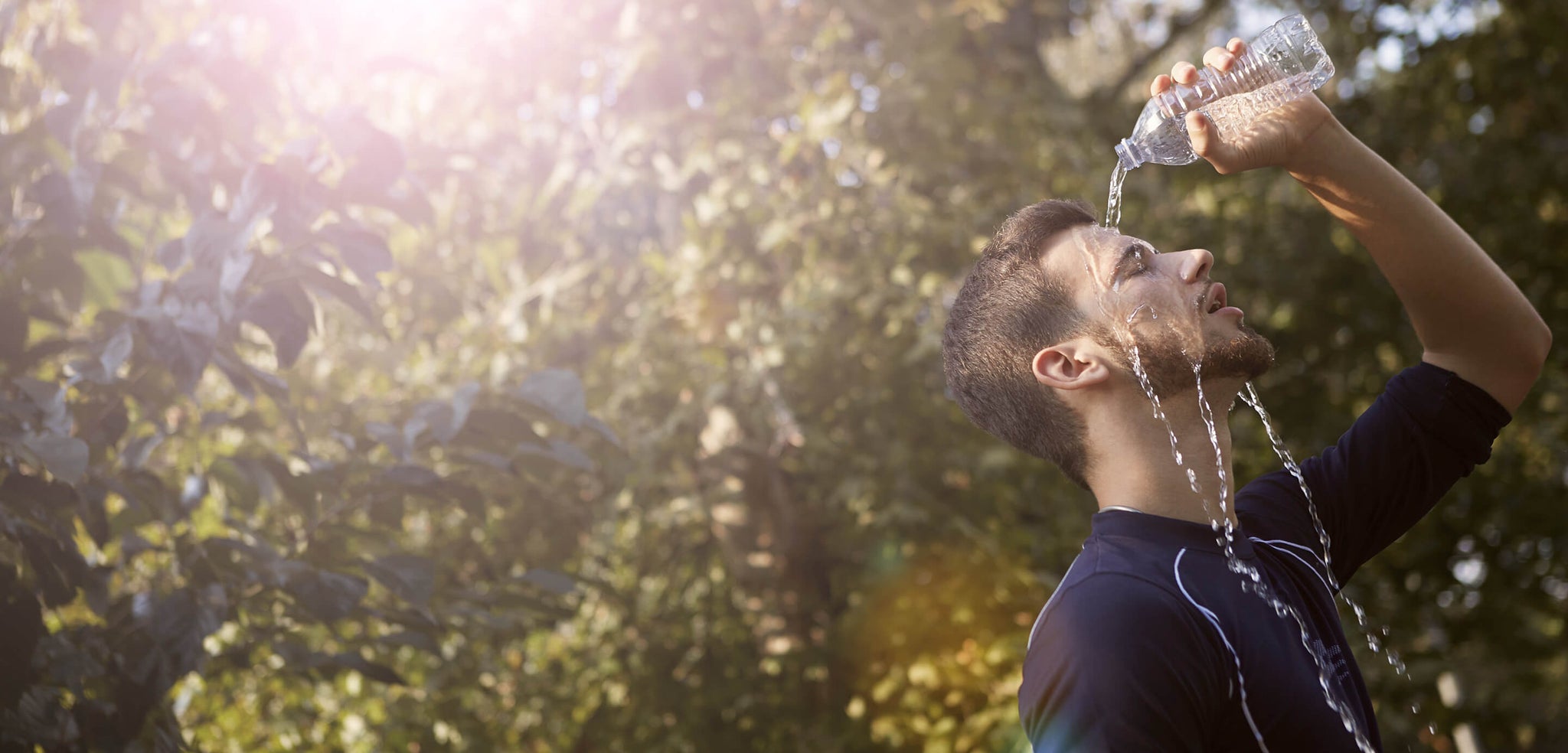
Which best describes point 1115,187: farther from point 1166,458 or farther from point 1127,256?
point 1166,458

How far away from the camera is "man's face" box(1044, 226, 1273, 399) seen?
167 cm

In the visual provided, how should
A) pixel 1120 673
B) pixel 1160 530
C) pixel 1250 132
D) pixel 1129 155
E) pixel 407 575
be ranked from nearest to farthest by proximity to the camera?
pixel 1120 673
pixel 1160 530
pixel 1250 132
pixel 1129 155
pixel 407 575

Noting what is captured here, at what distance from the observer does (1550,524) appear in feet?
18.3

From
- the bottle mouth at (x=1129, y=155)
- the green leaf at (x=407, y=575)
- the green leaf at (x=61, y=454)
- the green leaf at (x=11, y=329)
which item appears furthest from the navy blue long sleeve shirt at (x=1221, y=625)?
the green leaf at (x=11, y=329)

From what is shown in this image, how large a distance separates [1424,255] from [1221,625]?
90 centimetres

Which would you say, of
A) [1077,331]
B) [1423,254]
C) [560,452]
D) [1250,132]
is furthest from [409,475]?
[1423,254]

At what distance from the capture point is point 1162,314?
5.53ft

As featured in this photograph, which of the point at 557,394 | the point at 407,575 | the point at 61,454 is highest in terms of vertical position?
the point at 61,454

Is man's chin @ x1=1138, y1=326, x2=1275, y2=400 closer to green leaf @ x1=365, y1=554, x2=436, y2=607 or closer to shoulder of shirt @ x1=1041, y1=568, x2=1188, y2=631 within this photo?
shoulder of shirt @ x1=1041, y1=568, x2=1188, y2=631

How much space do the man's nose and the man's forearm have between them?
30 cm

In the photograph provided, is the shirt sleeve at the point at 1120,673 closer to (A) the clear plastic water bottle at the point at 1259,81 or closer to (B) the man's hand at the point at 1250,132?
(B) the man's hand at the point at 1250,132

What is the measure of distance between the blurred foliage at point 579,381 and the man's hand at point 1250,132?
49.5 inches

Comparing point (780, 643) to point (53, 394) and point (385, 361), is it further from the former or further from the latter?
point (53, 394)

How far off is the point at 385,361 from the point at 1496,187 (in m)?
6.05
